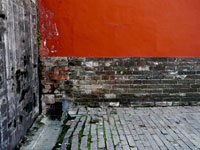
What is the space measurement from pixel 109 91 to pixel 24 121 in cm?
233

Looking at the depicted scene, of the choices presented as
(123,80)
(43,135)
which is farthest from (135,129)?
(43,135)

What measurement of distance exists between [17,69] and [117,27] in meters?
2.79

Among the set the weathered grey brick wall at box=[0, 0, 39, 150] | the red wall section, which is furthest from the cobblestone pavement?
the red wall section

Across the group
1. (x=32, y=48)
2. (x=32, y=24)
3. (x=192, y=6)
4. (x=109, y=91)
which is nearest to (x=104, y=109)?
(x=109, y=91)

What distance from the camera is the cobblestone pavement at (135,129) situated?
3.44 meters

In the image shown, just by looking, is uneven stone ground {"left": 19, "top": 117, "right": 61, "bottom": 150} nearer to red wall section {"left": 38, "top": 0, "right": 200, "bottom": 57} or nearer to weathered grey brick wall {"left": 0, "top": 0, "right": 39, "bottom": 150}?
weathered grey brick wall {"left": 0, "top": 0, "right": 39, "bottom": 150}

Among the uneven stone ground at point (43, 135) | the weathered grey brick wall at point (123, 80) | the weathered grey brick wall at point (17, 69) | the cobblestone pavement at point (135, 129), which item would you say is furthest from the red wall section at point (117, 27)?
the uneven stone ground at point (43, 135)

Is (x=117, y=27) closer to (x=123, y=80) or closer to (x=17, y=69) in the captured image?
(x=123, y=80)

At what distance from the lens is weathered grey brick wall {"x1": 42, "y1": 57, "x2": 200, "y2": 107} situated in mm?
5336

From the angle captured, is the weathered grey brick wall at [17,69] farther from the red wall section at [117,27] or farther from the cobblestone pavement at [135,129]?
the cobblestone pavement at [135,129]

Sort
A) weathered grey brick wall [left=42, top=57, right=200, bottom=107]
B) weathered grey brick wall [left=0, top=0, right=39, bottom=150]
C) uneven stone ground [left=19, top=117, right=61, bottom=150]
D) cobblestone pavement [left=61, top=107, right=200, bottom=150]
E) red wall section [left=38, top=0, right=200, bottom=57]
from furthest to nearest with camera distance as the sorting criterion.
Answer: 1. weathered grey brick wall [left=42, top=57, right=200, bottom=107]
2. red wall section [left=38, top=0, right=200, bottom=57]
3. uneven stone ground [left=19, top=117, right=61, bottom=150]
4. cobblestone pavement [left=61, top=107, right=200, bottom=150]
5. weathered grey brick wall [left=0, top=0, right=39, bottom=150]

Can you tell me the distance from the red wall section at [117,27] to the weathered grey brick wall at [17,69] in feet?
1.60

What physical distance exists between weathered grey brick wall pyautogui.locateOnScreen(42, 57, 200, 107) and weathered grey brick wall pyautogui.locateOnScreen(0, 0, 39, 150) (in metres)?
0.60

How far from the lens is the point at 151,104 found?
556 cm
